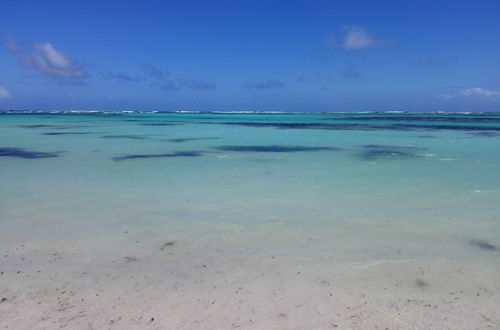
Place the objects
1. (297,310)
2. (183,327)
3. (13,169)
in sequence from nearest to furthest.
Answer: (183,327) → (297,310) → (13,169)

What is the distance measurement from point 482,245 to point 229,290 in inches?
118

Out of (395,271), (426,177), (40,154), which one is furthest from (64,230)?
(40,154)

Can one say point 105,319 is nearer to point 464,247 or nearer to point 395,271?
point 395,271

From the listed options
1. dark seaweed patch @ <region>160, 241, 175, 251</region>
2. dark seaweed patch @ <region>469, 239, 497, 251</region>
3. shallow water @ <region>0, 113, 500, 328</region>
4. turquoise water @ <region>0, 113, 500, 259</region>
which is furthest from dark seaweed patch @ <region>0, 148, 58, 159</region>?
dark seaweed patch @ <region>469, 239, 497, 251</region>

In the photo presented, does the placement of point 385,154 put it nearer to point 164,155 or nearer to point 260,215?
point 164,155

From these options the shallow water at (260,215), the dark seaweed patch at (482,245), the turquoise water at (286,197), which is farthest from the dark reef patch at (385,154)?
the dark seaweed patch at (482,245)

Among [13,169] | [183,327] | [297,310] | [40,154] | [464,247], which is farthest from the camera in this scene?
[40,154]

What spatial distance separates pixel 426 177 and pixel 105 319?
788 cm

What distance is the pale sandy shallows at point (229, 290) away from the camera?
2957mm

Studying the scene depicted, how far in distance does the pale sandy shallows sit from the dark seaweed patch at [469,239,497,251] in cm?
55

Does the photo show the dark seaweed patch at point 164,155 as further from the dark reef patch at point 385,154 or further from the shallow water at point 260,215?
the dark reef patch at point 385,154

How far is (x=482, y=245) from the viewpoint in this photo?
454cm

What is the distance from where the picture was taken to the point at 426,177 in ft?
29.5

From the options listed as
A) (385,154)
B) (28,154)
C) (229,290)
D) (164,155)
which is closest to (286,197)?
(229,290)
